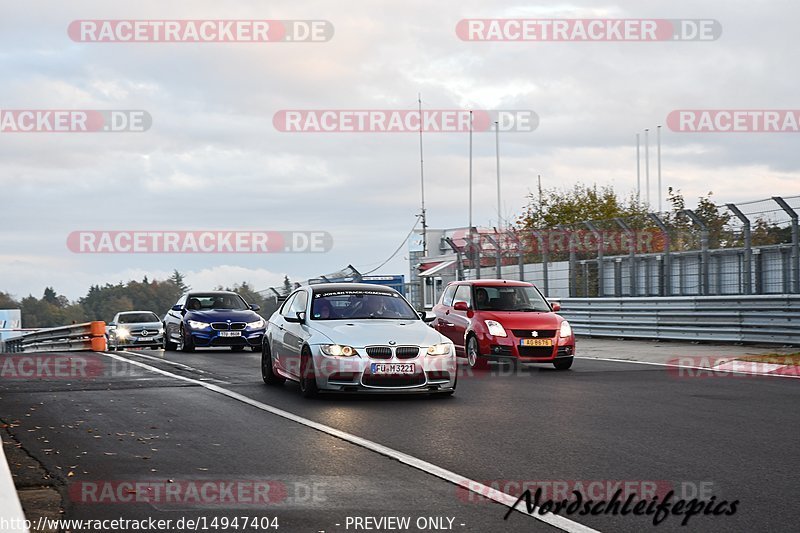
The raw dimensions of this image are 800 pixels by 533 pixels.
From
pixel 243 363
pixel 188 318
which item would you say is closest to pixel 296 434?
pixel 243 363

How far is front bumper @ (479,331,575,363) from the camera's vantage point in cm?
1741

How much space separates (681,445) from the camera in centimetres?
892

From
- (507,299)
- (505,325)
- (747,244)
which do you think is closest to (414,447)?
(505,325)

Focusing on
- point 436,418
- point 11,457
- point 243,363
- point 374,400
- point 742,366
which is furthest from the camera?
point 243,363

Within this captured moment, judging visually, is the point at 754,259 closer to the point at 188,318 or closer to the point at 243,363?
the point at 243,363

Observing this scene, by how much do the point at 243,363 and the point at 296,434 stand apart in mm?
10344

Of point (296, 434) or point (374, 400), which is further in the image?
point (374, 400)

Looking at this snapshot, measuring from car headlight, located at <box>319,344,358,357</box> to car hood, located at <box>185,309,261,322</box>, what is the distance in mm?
11040

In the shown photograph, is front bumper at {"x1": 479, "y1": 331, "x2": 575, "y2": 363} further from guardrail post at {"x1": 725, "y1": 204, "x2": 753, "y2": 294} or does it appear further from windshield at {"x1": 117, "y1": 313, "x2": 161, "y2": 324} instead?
windshield at {"x1": 117, "y1": 313, "x2": 161, "y2": 324}

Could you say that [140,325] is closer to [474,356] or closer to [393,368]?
[474,356]

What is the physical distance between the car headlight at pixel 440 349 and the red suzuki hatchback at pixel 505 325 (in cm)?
464

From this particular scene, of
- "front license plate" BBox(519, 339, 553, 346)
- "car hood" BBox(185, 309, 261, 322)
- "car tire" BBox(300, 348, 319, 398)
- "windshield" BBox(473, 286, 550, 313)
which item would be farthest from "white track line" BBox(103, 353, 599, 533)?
"car hood" BBox(185, 309, 261, 322)

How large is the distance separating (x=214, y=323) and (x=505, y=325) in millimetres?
8146

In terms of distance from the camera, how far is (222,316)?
2347 cm
